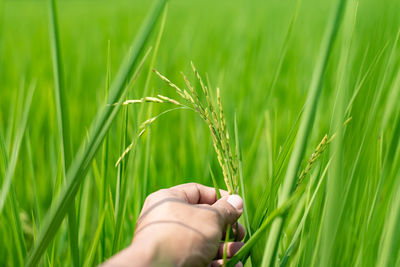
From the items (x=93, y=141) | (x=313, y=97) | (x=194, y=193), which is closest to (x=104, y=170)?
(x=194, y=193)

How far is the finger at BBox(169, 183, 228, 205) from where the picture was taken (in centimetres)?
66

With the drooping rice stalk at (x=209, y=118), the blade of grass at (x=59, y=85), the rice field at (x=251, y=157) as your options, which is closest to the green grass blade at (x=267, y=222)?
the rice field at (x=251, y=157)

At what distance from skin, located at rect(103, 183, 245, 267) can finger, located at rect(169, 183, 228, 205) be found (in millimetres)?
37

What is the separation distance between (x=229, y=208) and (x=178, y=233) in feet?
0.32

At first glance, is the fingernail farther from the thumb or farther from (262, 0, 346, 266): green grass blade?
(262, 0, 346, 266): green grass blade

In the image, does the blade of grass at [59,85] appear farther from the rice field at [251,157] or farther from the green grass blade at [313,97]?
the green grass blade at [313,97]

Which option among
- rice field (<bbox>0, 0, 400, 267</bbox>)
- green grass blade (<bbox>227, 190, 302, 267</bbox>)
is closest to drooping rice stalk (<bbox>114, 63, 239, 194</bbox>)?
rice field (<bbox>0, 0, 400, 267</bbox>)

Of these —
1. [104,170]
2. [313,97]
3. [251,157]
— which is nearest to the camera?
[313,97]

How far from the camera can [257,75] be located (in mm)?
1791

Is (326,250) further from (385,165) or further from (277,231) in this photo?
(385,165)

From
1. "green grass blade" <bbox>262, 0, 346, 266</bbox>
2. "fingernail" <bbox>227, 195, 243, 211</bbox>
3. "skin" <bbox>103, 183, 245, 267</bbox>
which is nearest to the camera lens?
"green grass blade" <bbox>262, 0, 346, 266</bbox>

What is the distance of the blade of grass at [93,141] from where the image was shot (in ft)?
1.15

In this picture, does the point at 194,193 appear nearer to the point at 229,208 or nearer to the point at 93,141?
the point at 229,208

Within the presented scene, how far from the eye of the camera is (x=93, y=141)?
1.29 feet
